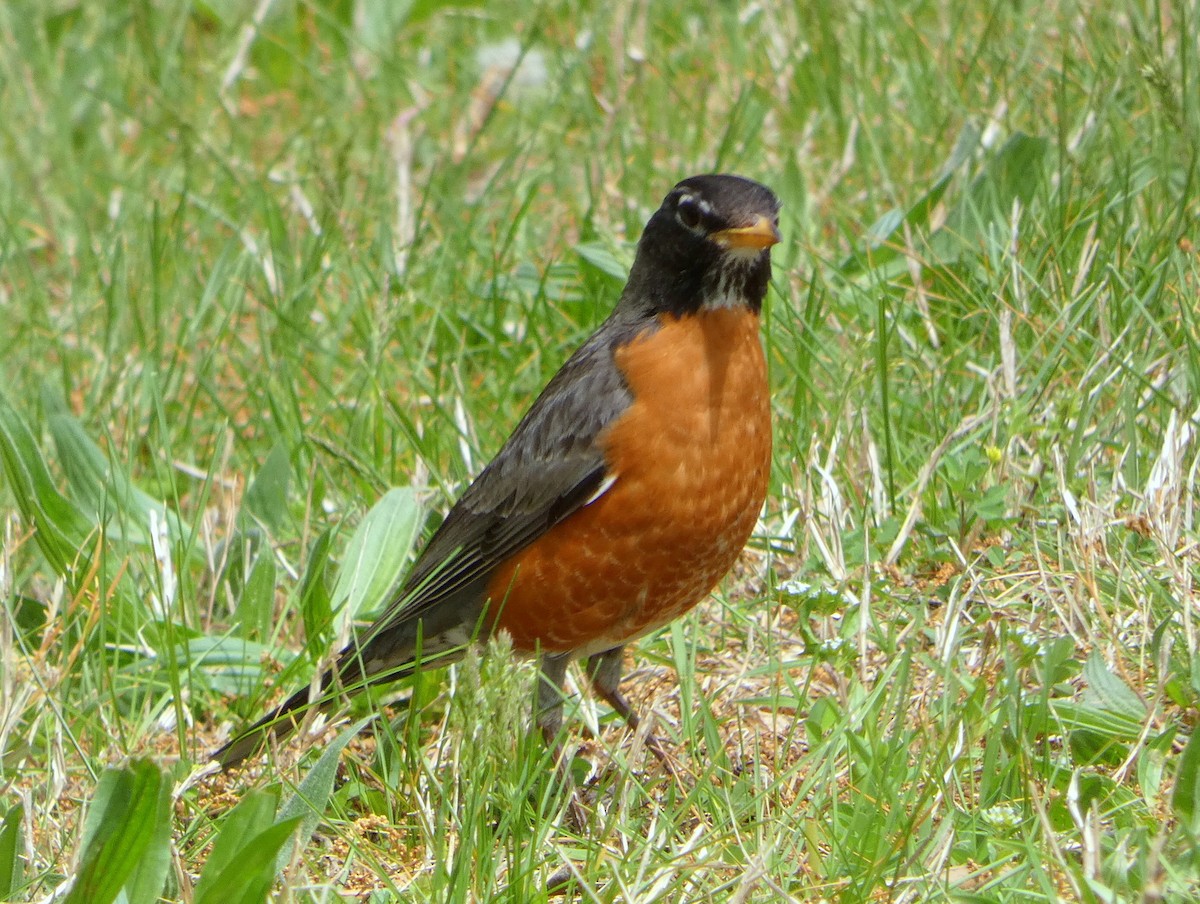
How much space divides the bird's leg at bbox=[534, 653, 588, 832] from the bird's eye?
1.15 metres

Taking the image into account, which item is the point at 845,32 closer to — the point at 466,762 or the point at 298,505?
the point at 298,505

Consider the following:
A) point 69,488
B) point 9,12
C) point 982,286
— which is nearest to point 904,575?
point 982,286

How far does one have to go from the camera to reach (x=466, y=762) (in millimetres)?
2959

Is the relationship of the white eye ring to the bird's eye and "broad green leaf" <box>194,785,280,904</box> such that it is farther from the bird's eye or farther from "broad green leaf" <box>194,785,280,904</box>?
"broad green leaf" <box>194,785,280,904</box>

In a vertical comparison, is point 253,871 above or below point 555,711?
above

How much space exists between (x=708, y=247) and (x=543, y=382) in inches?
60.5

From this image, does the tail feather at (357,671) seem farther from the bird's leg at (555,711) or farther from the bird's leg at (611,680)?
the bird's leg at (611,680)

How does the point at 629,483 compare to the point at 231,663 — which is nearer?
the point at 629,483

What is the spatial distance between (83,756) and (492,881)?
110 cm

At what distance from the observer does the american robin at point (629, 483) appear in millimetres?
3953

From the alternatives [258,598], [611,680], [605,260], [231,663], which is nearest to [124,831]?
[231,663]

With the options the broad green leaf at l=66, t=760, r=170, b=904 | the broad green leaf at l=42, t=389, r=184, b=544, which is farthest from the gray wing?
the broad green leaf at l=66, t=760, r=170, b=904

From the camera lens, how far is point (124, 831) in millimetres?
3059

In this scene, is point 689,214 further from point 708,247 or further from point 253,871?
point 253,871
